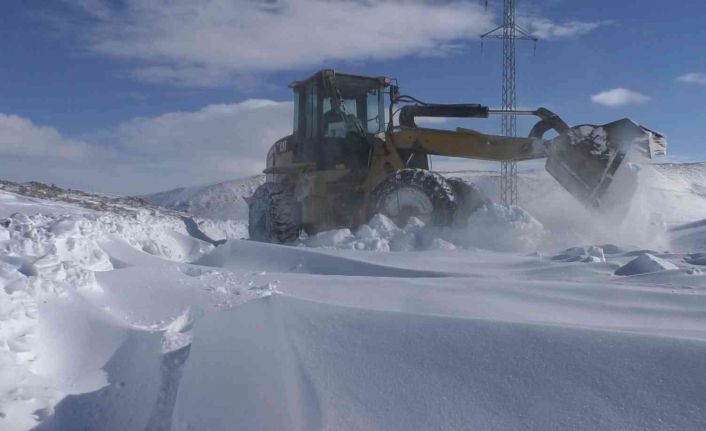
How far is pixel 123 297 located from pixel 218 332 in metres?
1.07

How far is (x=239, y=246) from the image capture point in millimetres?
7012

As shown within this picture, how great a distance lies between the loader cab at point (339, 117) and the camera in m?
11.0

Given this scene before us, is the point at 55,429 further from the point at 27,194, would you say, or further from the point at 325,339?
the point at 27,194

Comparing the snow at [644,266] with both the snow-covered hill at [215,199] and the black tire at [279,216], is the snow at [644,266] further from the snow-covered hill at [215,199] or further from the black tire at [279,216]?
the snow-covered hill at [215,199]

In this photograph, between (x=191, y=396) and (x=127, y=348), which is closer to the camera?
(x=191, y=396)

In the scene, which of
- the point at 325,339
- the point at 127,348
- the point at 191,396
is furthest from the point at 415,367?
the point at 127,348

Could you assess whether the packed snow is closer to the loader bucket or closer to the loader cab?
the loader bucket

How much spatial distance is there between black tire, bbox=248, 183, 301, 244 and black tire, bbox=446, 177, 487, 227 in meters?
2.47

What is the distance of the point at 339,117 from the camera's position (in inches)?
440

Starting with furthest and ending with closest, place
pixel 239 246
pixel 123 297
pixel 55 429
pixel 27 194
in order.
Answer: pixel 27 194
pixel 239 246
pixel 123 297
pixel 55 429

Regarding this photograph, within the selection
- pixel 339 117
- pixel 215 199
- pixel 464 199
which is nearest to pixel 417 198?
pixel 464 199

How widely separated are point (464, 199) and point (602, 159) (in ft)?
6.28

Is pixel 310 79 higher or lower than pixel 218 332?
Result: higher

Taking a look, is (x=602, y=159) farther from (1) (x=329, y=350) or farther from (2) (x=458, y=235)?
(1) (x=329, y=350)
